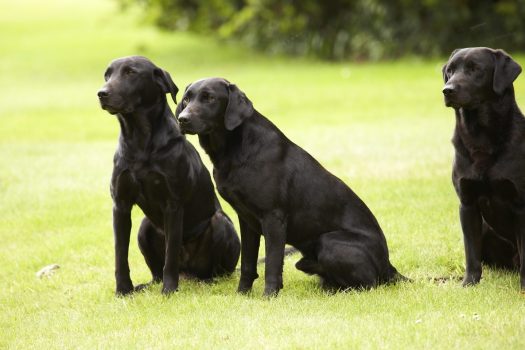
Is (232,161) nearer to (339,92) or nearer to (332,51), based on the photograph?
(339,92)

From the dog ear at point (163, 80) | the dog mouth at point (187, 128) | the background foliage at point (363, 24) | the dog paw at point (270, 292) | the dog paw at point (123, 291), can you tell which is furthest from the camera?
the background foliage at point (363, 24)

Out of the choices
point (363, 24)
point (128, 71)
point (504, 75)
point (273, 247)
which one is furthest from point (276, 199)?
point (363, 24)

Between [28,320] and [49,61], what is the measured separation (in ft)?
80.3

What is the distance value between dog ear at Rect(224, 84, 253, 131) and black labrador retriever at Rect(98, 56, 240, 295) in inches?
21.6

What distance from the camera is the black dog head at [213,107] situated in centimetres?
578

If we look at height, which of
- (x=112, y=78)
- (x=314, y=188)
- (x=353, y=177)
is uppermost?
(x=112, y=78)

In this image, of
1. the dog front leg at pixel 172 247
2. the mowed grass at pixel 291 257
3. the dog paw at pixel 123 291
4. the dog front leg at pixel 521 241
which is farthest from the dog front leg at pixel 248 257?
the dog front leg at pixel 521 241

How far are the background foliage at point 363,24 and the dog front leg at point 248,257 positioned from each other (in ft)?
56.1

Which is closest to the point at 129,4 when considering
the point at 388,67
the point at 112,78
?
the point at 388,67

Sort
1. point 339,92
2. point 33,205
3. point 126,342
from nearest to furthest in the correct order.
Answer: point 126,342 → point 33,205 → point 339,92

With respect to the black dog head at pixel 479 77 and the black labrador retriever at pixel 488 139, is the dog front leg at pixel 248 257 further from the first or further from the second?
the black dog head at pixel 479 77

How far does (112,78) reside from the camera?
6.12 metres

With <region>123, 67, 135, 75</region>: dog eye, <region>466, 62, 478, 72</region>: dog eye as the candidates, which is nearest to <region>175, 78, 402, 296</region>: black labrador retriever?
<region>123, 67, 135, 75</region>: dog eye

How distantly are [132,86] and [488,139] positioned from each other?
2677mm
